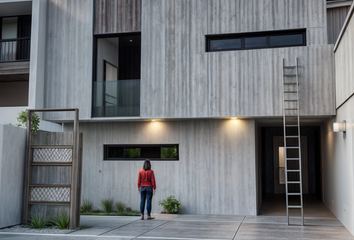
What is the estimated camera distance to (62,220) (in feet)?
32.2

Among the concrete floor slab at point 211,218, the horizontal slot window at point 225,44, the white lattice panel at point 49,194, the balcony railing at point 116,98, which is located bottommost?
the concrete floor slab at point 211,218

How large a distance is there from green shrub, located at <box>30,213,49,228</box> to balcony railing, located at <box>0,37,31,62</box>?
6.89 meters

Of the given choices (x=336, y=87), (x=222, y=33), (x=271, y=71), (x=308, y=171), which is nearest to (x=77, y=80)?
(x=222, y=33)

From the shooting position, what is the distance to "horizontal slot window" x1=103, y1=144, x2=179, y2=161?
44.3 ft

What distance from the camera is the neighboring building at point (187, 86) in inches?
478

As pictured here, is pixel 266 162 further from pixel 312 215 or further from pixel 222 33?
pixel 222 33

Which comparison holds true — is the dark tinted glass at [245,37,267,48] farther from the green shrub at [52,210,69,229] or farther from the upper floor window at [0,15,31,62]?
the upper floor window at [0,15,31,62]

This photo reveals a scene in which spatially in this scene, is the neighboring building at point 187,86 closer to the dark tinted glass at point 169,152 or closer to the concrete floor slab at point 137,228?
the dark tinted glass at point 169,152

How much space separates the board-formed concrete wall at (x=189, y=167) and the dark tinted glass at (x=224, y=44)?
7.28ft

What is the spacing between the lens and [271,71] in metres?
12.2

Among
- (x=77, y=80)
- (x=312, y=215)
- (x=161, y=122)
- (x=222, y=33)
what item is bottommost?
(x=312, y=215)

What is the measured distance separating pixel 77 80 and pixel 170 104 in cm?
316

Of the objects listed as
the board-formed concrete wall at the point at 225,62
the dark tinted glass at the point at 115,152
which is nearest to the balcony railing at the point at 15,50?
the dark tinted glass at the point at 115,152

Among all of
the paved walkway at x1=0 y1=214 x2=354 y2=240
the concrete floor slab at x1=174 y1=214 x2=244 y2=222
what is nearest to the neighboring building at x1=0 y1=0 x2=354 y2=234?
the concrete floor slab at x1=174 y1=214 x2=244 y2=222
